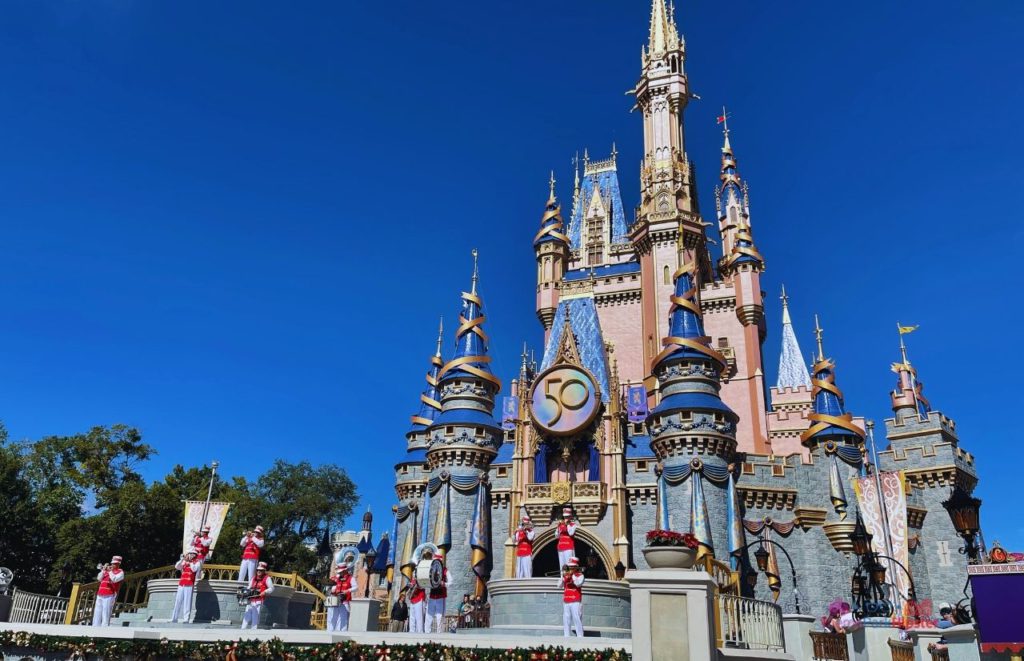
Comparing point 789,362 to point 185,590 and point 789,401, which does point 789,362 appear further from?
point 185,590

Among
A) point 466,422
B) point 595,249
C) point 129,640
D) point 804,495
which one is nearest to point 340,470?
point 595,249

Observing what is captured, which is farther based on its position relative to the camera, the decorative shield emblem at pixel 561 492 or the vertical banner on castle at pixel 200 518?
the decorative shield emblem at pixel 561 492

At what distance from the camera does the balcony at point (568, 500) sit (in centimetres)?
2823

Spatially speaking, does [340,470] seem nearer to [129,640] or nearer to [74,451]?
[74,451]

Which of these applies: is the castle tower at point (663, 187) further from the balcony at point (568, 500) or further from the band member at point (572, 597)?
the band member at point (572, 597)

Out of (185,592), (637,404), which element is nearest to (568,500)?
(637,404)

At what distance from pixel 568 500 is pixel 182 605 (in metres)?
14.8

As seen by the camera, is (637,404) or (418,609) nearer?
(418,609)

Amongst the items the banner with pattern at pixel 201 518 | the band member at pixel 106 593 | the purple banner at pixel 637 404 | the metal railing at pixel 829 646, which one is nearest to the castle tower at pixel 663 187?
the purple banner at pixel 637 404

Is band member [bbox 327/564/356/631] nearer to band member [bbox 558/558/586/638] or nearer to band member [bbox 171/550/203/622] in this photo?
band member [bbox 171/550/203/622]

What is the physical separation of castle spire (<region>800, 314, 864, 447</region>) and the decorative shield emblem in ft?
33.6

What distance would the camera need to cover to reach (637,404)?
1464 inches

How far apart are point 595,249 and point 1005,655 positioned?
42665 mm

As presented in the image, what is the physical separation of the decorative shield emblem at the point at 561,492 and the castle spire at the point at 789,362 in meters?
24.3
